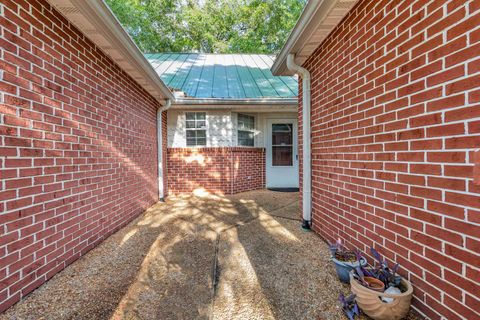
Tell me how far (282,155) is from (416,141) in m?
5.80

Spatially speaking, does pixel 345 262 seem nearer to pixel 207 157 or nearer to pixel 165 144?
pixel 207 157

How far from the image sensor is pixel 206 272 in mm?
2295

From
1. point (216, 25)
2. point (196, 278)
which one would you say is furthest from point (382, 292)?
point (216, 25)

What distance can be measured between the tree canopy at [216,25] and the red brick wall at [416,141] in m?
14.7

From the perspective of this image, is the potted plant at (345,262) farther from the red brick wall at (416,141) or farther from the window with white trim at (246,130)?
the window with white trim at (246,130)

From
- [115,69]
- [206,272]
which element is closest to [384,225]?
[206,272]

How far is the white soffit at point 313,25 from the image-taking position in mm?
2297

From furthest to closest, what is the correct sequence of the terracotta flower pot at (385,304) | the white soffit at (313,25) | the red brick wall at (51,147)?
the white soffit at (313,25), the red brick wall at (51,147), the terracotta flower pot at (385,304)

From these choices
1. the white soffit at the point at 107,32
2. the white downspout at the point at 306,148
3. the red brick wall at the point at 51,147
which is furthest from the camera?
the white downspout at the point at 306,148

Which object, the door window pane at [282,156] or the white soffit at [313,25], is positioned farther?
the door window pane at [282,156]

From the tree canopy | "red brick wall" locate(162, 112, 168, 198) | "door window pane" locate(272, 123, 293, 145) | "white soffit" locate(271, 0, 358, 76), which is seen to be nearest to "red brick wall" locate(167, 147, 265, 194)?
"red brick wall" locate(162, 112, 168, 198)

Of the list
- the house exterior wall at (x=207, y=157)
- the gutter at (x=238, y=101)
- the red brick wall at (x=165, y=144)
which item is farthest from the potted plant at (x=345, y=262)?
the red brick wall at (x=165, y=144)

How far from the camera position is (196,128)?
6.49 metres

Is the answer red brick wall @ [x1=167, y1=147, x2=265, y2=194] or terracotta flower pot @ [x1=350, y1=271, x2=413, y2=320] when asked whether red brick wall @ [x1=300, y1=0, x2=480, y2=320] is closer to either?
terracotta flower pot @ [x1=350, y1=271, x2=413, y2=320]
